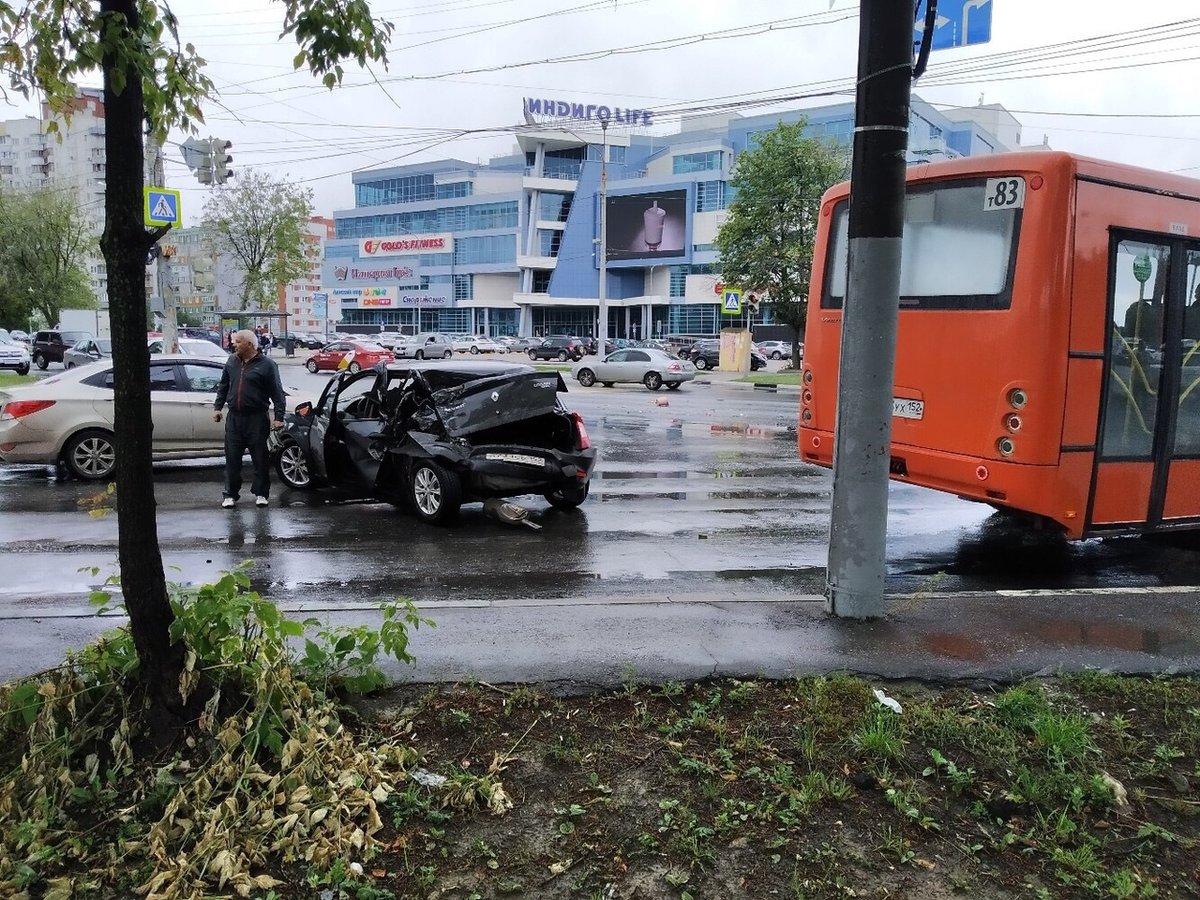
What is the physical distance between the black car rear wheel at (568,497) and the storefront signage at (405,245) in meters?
91.7

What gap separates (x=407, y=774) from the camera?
357cm

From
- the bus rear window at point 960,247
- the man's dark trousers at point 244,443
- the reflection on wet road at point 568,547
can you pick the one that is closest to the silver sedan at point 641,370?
the reflection on wet road at point 568,547

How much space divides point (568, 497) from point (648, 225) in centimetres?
7398

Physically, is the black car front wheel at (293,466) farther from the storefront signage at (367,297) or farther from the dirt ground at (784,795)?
the storefront signage at (367,297)

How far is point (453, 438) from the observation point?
9133 millimetres

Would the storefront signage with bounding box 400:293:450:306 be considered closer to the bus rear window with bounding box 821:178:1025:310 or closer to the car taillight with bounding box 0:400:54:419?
the car taillight with bounding box 0:400:54:419

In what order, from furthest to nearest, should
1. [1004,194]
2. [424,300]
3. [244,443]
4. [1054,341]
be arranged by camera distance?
[424,300] → [244,443] → [1004,194] → [1054,341]

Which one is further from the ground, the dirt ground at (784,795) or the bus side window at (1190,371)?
the bus side window at (1190,371)

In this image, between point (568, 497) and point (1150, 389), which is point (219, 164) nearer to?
point (568, 497)

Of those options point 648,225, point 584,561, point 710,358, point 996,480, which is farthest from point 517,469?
point 648,225

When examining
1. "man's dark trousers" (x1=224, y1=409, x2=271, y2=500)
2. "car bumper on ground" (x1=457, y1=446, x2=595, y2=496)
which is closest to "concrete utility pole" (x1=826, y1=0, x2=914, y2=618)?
"car bumper on ground" (x1=457, y1=446, x2=595, y2=496)

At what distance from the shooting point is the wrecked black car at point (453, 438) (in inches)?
361

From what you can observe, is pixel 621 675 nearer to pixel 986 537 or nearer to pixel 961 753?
pixel 961 753

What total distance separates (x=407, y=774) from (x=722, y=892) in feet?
4.24
